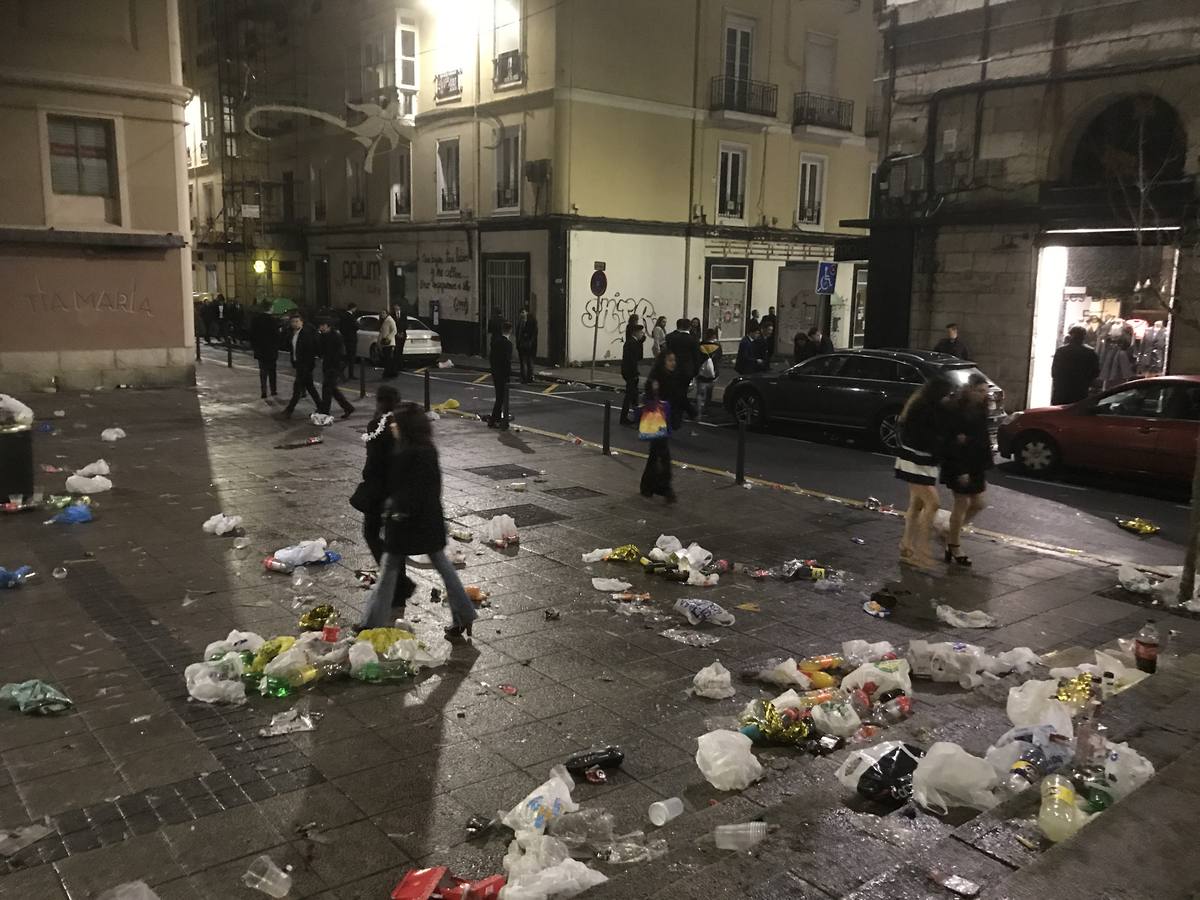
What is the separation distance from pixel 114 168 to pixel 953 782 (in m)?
19.6

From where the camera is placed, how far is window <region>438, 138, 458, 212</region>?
100 ft

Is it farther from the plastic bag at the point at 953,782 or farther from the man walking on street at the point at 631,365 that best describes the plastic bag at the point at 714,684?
the man walking on street at the point at 631,365

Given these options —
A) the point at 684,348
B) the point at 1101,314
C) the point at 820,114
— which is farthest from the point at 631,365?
the point at 820,114

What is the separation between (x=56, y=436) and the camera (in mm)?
13773

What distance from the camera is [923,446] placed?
27.0ft

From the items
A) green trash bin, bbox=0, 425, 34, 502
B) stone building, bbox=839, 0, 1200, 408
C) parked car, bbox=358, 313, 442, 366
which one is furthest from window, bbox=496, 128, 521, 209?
green trash bin, bbox=0, 425, 34, 502

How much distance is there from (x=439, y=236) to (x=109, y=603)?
2569cm

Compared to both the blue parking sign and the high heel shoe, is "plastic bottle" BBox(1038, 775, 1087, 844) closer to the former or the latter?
the high heel shoe

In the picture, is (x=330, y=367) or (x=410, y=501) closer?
(x=410, y=501)

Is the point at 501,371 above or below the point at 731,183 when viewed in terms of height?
below

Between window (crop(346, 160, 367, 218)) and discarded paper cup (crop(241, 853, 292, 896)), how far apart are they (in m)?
33.6

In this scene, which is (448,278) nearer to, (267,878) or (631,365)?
(631,365)

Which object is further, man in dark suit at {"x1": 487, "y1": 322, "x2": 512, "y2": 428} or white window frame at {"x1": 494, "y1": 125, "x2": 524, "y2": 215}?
white window frame at {"x1": 494, "y1": 125, "x2": 524, "y2": 215}

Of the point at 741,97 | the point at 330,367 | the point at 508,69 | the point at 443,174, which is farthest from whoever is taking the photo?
the point at 443,174
